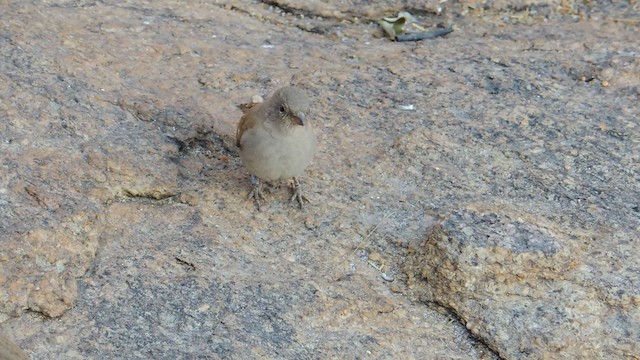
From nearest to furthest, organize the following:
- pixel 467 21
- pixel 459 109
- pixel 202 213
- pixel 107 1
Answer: pixel 202 213
pixel 459 109
pixel 107 1
pixel 467 21

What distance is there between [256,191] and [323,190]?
41 centimetres

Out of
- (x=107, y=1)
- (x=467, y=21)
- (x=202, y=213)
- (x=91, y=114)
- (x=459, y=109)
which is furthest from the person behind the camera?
(x=467, y=21)

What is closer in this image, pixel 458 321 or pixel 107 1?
pixel 458 321

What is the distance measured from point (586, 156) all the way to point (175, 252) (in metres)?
2.68

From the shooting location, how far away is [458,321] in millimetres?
4617

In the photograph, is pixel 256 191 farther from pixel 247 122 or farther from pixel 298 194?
pixel 247 122

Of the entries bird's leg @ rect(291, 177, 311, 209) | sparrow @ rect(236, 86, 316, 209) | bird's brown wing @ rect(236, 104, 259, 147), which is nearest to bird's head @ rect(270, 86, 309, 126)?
sparrow @ rect(236, 86, 316, 209)

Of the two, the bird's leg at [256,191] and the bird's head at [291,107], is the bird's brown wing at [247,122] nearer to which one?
the bird's head at [291,107]

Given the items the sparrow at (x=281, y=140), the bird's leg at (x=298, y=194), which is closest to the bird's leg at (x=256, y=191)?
the sparrow at (x=281, y=140)

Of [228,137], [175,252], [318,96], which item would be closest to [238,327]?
[175,252]

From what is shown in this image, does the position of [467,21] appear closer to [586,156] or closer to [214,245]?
[586,156]

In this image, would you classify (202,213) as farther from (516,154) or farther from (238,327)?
(516,154)

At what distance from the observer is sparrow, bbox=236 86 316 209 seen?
5.24m

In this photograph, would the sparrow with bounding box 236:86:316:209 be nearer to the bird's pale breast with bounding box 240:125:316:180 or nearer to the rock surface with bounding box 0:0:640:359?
the bird's pale breast with bounding box 240:125:316:180
